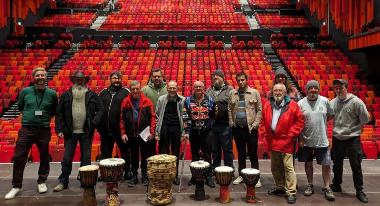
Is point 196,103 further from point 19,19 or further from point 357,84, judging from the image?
point 19,19

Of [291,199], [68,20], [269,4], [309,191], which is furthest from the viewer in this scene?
[269,4]

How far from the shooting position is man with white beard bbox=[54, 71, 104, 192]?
4.10 m

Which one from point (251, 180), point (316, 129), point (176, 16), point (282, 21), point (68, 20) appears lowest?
point (251, 180)

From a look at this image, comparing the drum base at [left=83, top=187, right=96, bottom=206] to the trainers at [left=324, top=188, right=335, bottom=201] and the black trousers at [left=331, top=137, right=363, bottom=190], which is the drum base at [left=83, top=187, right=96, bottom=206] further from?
the black trousers at [left=331, top=137, right=363, bottom=190]

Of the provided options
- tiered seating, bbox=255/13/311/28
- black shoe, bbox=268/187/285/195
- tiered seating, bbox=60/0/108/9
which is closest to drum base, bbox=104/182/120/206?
black shoe, bbox=268/187/285/195

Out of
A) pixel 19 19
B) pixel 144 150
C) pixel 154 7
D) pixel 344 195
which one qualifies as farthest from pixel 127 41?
pixel 344 195

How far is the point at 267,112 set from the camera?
3.89 metres

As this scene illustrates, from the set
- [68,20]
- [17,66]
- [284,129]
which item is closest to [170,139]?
[284,129]

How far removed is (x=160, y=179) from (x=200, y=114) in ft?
3.13

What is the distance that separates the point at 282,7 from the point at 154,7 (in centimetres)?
781

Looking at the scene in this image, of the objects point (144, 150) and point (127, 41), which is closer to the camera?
point (144, 150)

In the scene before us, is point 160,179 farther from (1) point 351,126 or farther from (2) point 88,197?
(1) point 351,126

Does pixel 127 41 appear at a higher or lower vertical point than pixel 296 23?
lower

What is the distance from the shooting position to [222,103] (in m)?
4.22
